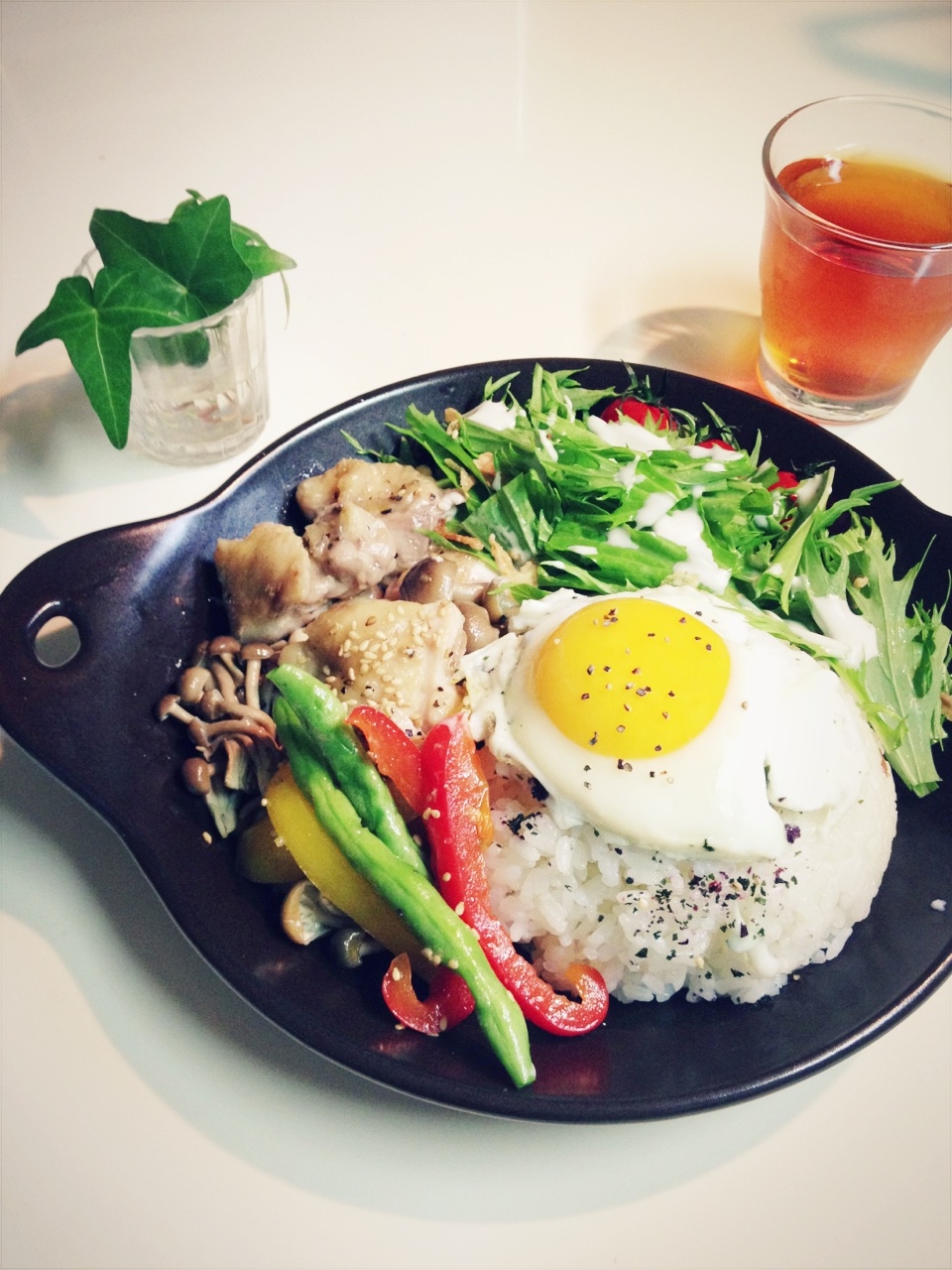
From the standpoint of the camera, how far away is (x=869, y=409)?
9.56 ft

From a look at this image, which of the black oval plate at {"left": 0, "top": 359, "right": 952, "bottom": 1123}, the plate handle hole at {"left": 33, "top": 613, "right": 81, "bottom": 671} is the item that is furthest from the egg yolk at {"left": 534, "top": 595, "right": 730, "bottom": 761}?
the plate handle hole at {"left": 33, "top": 613, "right": 81, "bottom": 671}

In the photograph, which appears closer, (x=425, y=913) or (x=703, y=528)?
(x=425, y=913)

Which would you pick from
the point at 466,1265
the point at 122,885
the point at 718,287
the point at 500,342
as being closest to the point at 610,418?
the point at 500,342

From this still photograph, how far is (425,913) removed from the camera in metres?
1.79

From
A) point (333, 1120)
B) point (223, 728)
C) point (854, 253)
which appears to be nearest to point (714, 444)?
point (854, 253)

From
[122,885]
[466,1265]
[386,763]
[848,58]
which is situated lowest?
[466,1265]

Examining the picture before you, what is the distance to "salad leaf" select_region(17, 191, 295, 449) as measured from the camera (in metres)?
2.39

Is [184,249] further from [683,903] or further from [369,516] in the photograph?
[683,903]

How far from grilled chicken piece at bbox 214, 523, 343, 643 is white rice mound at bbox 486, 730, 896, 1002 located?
0.62 meters

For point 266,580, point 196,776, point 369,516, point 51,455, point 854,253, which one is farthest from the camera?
point 51,455

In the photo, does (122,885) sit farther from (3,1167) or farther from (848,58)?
(848,58)

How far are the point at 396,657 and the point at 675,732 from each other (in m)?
0.57

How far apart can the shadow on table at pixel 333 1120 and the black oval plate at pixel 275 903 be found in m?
0.22

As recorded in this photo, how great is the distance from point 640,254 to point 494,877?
2362 millimetres
